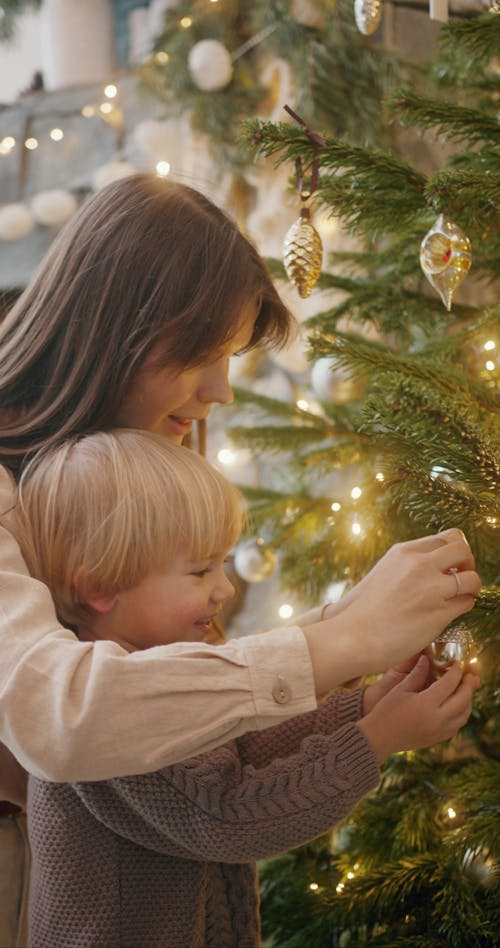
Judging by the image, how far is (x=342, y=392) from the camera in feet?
5.11

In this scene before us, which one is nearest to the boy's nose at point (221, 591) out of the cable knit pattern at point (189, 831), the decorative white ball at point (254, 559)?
the cable knit pattern at point (189, 831)

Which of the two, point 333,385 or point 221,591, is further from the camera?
point 333,385

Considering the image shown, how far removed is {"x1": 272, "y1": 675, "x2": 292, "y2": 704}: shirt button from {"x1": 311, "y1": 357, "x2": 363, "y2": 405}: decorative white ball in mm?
796

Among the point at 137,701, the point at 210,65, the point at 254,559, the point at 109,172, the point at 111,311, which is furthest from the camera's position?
A: the point at 109,172

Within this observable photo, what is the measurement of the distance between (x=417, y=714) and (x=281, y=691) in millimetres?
168

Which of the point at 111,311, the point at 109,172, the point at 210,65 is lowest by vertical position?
the point at 109,172

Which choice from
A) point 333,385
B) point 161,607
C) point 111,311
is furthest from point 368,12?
point 161,607

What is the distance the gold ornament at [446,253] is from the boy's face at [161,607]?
334 millimetres

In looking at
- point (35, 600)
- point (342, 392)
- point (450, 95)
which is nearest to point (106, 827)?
point (35, 600)

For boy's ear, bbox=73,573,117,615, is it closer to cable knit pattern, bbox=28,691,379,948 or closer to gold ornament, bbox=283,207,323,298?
cable knit pattern, bbox=28,691,379,948

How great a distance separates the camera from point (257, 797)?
0.86 m

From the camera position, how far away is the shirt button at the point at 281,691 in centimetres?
77

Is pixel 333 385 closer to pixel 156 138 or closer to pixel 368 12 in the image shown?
pixel 368 12

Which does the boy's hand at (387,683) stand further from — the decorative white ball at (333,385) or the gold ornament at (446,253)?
the decorative white ball at (333,385)
